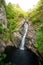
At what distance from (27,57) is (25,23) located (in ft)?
35.9

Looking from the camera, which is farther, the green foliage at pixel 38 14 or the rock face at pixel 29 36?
the green foliage at pixel 38 14

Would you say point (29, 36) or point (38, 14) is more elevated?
point (38, 14)

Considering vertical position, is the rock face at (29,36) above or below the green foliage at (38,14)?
below

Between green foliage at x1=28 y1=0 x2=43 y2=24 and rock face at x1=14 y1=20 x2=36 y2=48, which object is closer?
rock face at x1=14 y1=20 x2=36 y2=48

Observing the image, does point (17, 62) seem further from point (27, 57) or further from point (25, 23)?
point (25, 23)

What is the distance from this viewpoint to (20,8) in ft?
139

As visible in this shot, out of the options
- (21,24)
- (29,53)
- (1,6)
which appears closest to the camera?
(29,53)

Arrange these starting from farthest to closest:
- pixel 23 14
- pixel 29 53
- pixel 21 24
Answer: pixel 23 14 → pixel 21 24 → pixel 29 53

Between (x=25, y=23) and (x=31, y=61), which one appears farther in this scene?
(x=25, y=23)

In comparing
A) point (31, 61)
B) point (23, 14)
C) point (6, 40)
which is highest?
point (23, 14)

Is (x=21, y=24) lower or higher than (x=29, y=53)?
higher

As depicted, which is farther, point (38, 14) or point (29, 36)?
point (38, 14)

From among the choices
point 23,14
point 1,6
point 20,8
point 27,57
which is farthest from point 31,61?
point 20,8

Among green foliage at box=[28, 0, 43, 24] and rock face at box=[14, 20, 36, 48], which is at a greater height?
green foliage at box=[28, 0, 43, 24]
